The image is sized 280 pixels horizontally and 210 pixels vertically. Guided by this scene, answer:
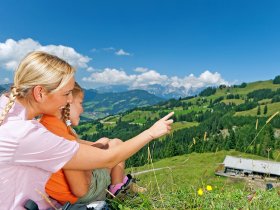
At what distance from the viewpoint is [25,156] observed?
357cm

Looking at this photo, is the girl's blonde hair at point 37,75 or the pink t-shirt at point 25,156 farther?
the girl's blonde hair at point 37,75

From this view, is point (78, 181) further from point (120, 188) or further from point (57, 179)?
point (120, 188)

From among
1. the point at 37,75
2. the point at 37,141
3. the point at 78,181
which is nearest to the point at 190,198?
the point at 78,181

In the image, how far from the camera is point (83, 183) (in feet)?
15.3

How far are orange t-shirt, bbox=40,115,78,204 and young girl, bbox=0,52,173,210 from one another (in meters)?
0.20

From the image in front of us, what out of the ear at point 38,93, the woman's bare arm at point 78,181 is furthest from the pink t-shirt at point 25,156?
the woman's bare arm at point 78,181

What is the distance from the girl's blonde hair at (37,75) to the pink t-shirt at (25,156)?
8.6 inches

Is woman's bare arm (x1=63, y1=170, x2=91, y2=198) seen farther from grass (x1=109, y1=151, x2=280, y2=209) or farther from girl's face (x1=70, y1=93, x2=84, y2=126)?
girl's face (x1=70, y1=93, x2=84, y2=126)

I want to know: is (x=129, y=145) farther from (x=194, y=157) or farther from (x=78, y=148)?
(x=194, y=157)

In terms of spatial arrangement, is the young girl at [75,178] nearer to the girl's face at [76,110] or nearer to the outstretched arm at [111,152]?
the girl's face at [76,110]

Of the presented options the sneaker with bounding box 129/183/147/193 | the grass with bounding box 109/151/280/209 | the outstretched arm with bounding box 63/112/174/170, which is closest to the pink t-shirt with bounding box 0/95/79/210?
the outstretched arm with bounding box 63/112/174/170

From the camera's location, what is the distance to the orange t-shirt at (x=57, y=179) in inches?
177

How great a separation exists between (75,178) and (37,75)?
1491 millimetres

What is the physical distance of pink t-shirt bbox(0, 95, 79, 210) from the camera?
350 centimetres
